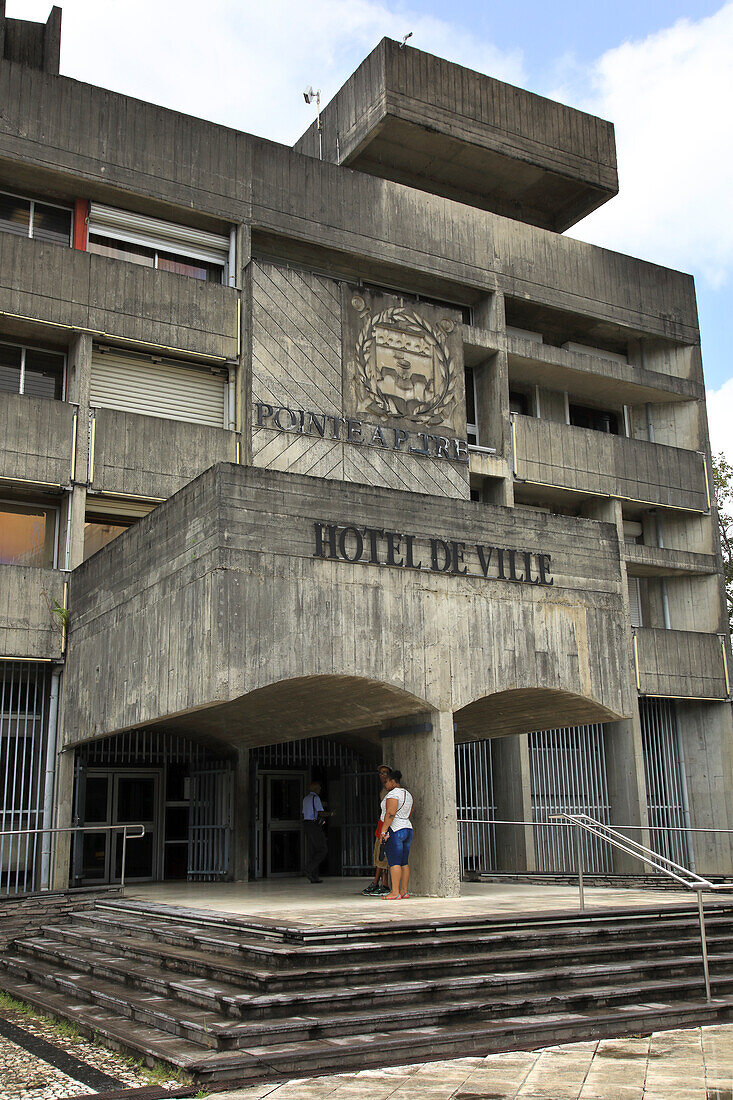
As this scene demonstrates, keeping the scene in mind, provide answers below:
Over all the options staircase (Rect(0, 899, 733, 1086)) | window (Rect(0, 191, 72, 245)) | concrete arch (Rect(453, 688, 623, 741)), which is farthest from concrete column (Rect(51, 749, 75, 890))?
window (Rect(0, 191, 72, 245))

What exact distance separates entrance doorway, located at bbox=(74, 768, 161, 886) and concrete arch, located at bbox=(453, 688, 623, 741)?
21.0 ft

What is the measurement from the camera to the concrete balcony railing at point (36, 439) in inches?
709

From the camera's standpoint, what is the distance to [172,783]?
1975 cm

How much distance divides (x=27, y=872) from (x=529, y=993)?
11063mm

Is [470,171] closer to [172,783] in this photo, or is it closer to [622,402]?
[622,402]

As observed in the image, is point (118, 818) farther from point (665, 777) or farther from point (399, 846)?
point (665, 777)

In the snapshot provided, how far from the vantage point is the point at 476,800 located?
2183 cm

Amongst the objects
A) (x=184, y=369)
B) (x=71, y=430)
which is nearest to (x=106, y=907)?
(x=71, y=430)

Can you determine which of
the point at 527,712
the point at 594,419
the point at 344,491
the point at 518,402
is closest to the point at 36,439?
the point at 344,491

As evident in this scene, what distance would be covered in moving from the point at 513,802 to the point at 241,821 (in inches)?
240

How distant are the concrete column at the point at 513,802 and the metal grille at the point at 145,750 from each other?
20.6 feet

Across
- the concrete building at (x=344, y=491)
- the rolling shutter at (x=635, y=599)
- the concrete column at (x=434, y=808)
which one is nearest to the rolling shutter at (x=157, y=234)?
the concrete building at (x=344, y=491)

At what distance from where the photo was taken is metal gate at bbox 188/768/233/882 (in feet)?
61.1

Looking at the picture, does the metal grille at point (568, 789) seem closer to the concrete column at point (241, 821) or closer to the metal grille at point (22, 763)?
the concrete column at point (241, 821)
